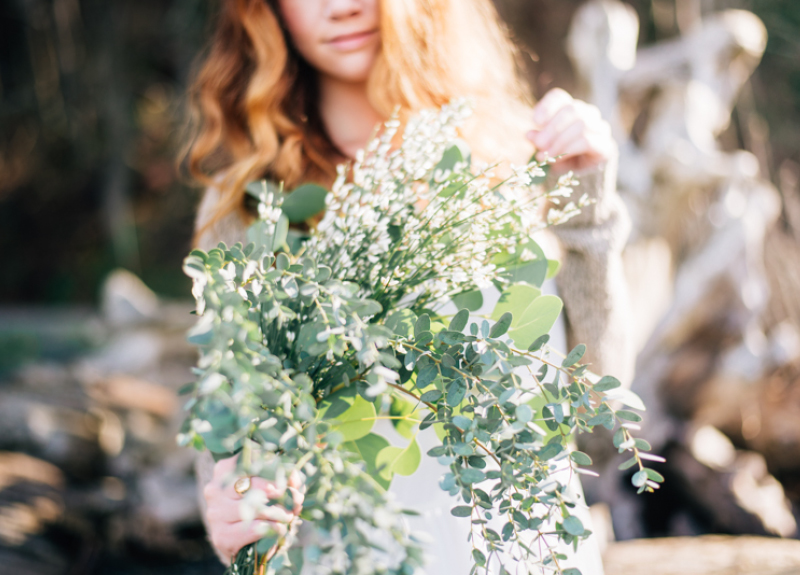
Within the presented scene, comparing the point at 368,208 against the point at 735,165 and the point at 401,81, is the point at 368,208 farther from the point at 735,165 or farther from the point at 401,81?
the point at 735,165

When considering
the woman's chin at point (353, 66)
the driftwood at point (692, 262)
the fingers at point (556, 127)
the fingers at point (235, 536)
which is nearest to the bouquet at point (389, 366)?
the fingers at point (235, 536)

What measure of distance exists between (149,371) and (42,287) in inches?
187

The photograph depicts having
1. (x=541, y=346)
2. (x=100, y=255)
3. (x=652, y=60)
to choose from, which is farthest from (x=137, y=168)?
(x=541, y=346)

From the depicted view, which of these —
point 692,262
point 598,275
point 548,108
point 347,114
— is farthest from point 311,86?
point 692,262

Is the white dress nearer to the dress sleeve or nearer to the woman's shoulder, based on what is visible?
the dress sleeve

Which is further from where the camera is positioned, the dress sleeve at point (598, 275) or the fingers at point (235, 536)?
the dress sleeve at point (598, 275)

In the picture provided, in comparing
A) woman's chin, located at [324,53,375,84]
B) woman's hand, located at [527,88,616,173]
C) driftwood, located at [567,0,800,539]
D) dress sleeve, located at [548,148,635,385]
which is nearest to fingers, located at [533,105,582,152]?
woman's hand, located at [527,88,616,173]

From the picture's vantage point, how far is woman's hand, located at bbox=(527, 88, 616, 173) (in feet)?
2.88

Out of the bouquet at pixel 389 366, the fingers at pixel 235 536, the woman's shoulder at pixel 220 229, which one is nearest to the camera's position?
the bouquet at pixel 389 366

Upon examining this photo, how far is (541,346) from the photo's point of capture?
2.04 feet

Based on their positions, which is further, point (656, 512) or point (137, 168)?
point (137, 168)

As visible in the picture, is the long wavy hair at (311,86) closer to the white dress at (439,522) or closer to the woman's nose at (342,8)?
the woman's nose at (342,8)

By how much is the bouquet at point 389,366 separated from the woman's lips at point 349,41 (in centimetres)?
39

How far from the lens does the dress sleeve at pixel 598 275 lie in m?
1.00
